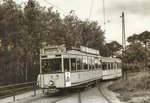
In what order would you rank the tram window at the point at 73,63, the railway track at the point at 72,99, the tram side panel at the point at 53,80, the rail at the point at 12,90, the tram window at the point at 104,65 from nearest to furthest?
1. the railway track at the point at 72,99
2. the rail at the point at 12,90
3. the tram side panel at the point at 53,80
4. the tram window at the point at 73,63
5. the tram window at the point at 104,65

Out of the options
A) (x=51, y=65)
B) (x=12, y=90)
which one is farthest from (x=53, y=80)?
(x=12, y=90)

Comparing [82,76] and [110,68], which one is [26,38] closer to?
[82,76]

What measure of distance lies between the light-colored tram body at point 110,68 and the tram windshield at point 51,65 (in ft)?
42.1

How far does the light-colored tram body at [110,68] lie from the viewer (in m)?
33.6

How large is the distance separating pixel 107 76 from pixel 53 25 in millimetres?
8316

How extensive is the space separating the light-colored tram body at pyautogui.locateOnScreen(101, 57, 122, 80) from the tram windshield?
12.8 meters

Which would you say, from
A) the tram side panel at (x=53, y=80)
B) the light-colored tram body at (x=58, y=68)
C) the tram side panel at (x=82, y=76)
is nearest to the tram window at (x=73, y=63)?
the light-colored tram body at (x=58, y=68)

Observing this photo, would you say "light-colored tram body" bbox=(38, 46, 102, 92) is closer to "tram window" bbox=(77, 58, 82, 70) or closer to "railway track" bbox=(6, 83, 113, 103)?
"tram window" bbox=(77, 58, 82, 70)

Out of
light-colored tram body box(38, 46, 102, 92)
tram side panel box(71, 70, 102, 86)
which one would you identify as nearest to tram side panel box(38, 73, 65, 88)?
light-colored tram body box(38, 46, 102, 92)

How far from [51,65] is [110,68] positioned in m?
17.4

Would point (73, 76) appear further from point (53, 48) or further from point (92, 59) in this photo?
point (92, 59)

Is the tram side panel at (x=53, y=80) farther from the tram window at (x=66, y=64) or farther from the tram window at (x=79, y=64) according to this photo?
the tram window at (x=79, y=64)

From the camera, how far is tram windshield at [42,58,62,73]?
65.9 ft

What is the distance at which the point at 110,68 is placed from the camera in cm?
3669
